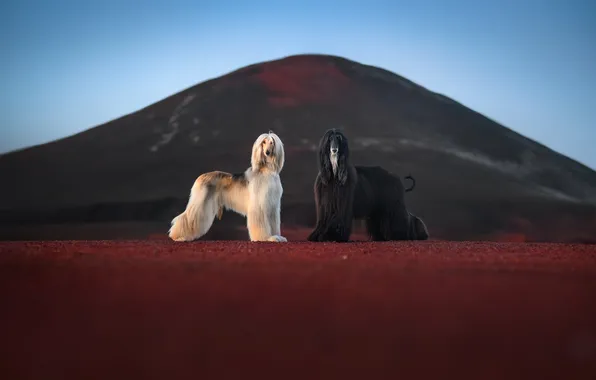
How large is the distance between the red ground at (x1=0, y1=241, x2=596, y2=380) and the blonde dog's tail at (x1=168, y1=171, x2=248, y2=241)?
2.62 metres

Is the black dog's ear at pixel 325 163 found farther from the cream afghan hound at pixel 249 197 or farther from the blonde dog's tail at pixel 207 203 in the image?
the blonde dog's tail at pixel 207 203

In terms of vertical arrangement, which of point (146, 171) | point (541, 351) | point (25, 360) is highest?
point (146, 171)

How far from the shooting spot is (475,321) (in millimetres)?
2438

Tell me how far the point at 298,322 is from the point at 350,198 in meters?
3.68

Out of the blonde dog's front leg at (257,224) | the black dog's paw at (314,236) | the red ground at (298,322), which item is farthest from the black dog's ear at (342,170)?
the red ground at (298,322)

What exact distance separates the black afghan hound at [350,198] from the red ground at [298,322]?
232 centimetres

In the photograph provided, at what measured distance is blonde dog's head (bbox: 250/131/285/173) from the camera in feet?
20.2

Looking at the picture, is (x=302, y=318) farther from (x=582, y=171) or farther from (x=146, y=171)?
(x=582, y=171)

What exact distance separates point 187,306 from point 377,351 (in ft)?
2.91

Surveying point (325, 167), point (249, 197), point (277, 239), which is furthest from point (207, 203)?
point (325, 167)

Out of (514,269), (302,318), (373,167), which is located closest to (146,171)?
(373,167)

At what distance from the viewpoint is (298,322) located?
2.43 meters

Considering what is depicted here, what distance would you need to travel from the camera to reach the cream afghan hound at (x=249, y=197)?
6156mm

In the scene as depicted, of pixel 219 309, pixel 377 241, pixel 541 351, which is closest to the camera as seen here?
pixel 541 351
